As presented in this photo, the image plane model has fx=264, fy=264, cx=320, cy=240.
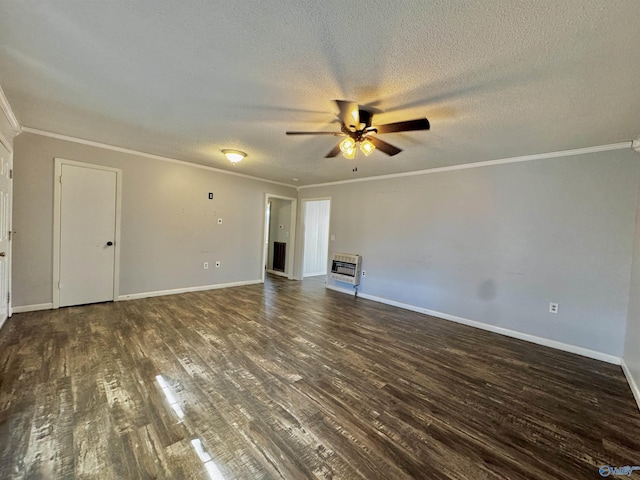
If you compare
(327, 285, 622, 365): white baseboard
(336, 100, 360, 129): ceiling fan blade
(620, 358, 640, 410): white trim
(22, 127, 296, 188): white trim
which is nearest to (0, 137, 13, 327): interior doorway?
(22, 127, 296, 188): white trim

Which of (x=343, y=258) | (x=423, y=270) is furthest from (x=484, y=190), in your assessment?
(x=343, y=258)

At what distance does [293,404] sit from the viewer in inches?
76.7

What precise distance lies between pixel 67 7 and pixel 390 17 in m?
1.68

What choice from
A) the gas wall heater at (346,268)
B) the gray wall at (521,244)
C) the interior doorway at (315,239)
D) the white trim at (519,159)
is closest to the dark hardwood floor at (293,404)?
the gray wall at (521,244)

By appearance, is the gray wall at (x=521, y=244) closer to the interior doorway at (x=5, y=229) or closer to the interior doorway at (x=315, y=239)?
the interior doorway at (x=315, y=239)

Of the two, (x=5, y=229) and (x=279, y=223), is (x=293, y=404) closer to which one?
(x=5, y=229)

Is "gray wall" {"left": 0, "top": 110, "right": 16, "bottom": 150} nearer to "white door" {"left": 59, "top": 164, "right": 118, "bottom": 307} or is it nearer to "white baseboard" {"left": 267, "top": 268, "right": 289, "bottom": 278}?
"white door" {"left": 59, "top": 164, "right": 118, "bottom": 307}

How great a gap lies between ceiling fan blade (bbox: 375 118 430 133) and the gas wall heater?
3.32m

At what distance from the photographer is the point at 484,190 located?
3.78m

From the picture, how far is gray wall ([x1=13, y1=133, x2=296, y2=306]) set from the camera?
3447 millimetres

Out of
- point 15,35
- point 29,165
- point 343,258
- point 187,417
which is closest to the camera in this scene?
point 15,35

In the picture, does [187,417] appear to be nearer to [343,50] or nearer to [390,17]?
A: [343,50]

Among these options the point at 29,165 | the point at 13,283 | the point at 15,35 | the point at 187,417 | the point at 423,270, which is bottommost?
the point at 187,417

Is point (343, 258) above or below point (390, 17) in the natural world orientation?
below
